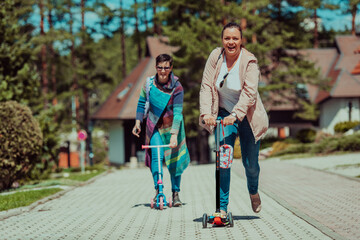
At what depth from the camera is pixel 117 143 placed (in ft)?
143

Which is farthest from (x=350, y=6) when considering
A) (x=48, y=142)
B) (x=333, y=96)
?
(x=48, y=142)

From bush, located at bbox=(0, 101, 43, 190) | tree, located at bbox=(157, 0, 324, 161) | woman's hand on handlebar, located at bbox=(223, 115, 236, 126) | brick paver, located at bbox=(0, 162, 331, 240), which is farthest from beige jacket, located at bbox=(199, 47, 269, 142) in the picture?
tree, located at bbox=(157, 0, 324, 161)

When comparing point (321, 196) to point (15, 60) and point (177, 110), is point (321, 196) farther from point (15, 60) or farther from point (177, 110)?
point (15, 60)

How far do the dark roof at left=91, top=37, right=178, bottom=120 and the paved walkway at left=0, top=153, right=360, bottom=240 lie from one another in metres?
27.8

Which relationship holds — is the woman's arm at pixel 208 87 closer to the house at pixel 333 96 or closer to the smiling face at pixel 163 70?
the smiling face at pixel 163 70

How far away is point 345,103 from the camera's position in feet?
137

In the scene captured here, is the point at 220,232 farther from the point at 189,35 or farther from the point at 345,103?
the point at 345,103

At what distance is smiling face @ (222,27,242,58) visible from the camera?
657cm

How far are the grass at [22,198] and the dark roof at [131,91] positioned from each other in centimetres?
2691

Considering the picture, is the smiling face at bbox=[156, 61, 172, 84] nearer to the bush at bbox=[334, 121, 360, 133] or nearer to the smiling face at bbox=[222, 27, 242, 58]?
the smiling face at bbox=[222, 27, 242, 58]

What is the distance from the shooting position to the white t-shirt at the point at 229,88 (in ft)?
21.8

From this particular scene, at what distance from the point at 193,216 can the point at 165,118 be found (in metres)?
1.71

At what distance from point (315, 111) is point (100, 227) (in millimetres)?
31602

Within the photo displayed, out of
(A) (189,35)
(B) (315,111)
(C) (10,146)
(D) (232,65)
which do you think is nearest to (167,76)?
(D) (232,65)
